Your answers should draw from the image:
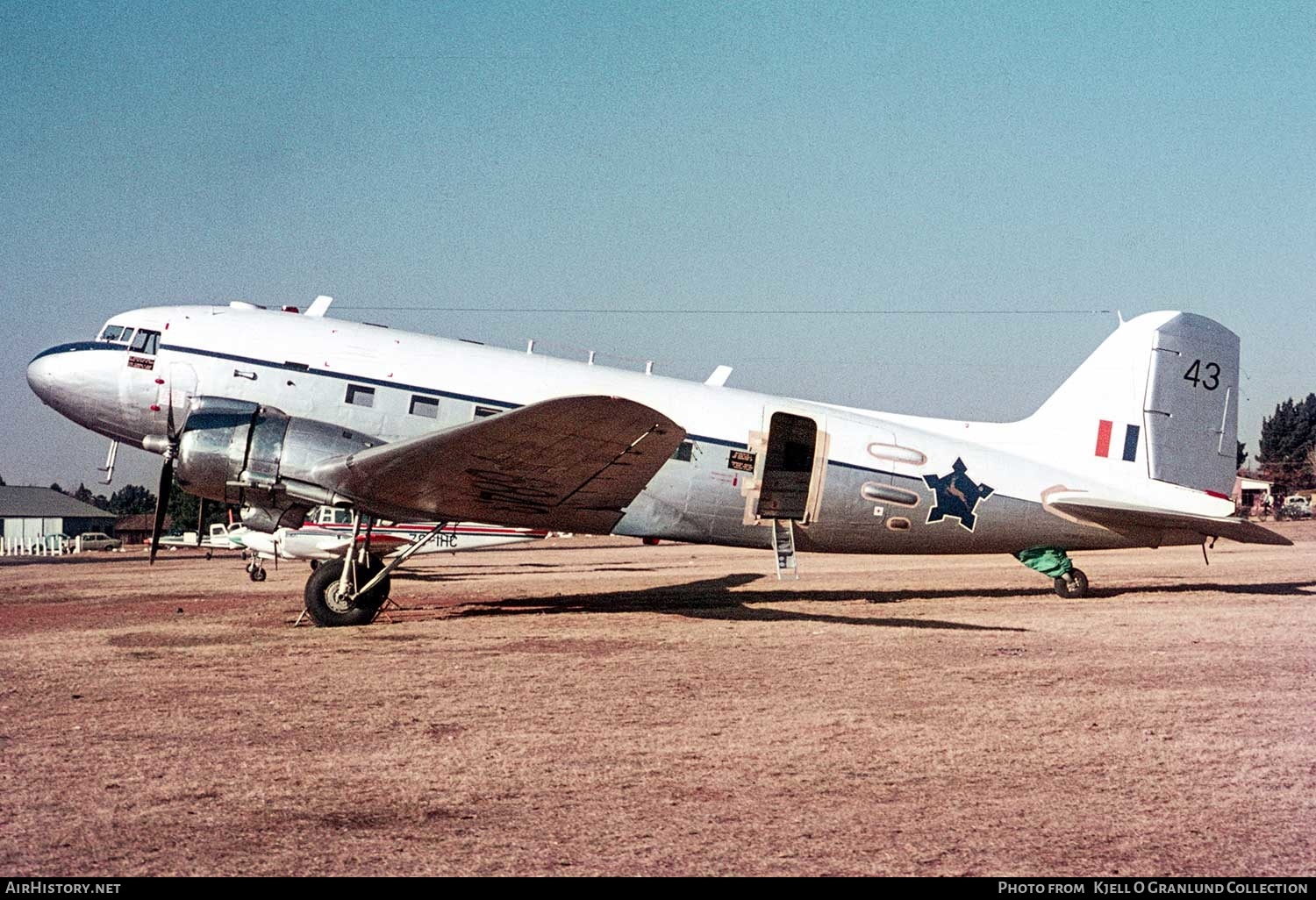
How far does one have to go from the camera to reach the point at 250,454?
492 inches

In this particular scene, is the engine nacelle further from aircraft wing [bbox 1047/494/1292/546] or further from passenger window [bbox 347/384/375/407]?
aircraft wing [bbox 1047/494/1292/546]

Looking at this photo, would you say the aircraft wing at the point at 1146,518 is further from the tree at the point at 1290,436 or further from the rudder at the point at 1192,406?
the tree at the point at 1290,436

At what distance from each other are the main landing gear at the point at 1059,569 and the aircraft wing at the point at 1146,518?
0.79m

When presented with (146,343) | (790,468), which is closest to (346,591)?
(146,343)

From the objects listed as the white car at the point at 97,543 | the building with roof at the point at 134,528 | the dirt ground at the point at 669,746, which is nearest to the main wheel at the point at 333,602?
the dirt ground at the point at 669,746

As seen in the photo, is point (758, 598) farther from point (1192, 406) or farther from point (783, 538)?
point (1192, 406)

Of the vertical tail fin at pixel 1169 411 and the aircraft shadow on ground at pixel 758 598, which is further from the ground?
the vertical tail fin at pixel 1169 411

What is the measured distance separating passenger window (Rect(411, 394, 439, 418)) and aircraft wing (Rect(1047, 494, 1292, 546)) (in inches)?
349

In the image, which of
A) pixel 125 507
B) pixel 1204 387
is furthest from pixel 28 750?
pixel 125 507

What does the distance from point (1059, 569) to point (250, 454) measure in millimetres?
11524

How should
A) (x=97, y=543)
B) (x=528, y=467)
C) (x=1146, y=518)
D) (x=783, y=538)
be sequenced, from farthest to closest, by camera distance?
(x=97, y=543) < (x=1146, y=518) < (x=783, y=538) < (x=528, y=467)

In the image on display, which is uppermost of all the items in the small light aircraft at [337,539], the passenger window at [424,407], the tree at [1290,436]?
the tree at [1290,436]

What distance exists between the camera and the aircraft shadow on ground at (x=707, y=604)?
12.9 m

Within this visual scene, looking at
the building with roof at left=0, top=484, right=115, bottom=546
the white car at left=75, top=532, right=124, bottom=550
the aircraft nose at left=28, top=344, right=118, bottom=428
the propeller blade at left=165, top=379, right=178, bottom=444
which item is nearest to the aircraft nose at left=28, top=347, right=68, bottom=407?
the aircraft nose at left=28, top=344, right=118, bottom=428
